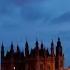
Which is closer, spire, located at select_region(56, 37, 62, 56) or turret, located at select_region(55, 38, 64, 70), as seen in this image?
turret, located at select_region(55, 38, 64, 70)

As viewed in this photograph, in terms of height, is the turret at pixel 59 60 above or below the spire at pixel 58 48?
below

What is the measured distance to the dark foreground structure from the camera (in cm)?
7675

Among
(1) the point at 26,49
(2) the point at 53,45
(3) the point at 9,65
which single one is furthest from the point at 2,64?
(2) the point at 53,45

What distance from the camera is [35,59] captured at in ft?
250

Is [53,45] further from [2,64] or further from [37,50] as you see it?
[2,64]

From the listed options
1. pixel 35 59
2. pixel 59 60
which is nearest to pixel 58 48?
pixel 59 60

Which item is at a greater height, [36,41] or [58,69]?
[36,41]

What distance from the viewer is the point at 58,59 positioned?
81.3 metres

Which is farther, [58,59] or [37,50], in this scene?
[58,59]

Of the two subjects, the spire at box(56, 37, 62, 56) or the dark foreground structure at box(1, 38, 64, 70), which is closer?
the dark foreground structure at box(1, 38, 64, 70)

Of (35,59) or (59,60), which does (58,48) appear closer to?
(59,60)

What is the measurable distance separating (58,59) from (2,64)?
1335 centimetres

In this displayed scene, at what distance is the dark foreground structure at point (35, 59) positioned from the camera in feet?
252

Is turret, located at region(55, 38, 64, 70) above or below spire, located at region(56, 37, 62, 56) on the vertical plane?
below
